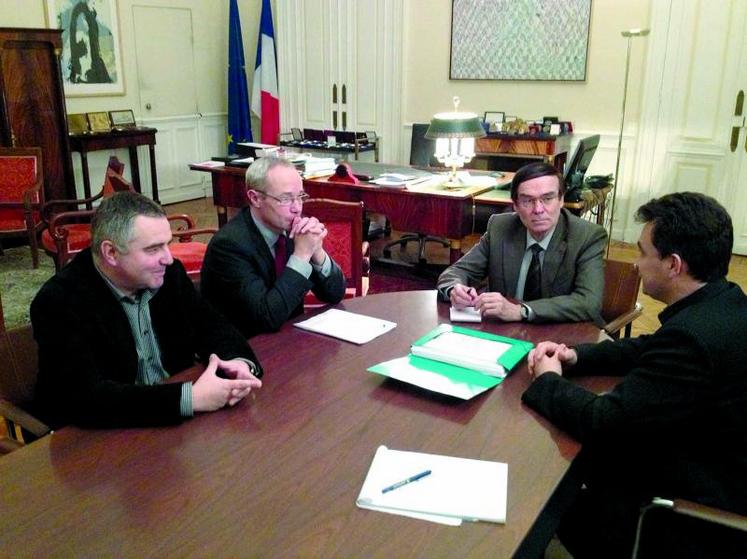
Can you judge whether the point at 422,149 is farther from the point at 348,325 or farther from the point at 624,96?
the point at 348,325

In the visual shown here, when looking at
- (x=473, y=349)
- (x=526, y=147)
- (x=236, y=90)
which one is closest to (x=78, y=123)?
(x=236, y=90)

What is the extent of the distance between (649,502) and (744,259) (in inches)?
179

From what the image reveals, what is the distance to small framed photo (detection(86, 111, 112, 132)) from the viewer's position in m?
6.19

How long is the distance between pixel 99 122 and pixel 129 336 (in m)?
5.29

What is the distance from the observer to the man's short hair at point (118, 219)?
5.28 ft

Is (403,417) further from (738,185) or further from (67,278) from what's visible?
(738,185)

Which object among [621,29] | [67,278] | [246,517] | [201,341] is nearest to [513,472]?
[246,517]

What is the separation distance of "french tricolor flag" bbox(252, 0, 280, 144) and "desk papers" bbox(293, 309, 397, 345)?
5.64 meters

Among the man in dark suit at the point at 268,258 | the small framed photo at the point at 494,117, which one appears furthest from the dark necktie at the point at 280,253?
the small framed photo at the point at 494,117

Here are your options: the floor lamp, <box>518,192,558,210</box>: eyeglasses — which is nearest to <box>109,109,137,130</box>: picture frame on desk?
the floor lamp

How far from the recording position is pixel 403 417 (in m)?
1.45

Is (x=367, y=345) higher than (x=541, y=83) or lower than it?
lower

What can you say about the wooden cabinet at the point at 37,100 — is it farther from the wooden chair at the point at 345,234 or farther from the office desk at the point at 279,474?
the office desk at the point at 279,474

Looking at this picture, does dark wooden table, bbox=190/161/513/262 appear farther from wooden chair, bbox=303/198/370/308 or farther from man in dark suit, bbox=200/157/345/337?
man in dark suit, bbox=200/157/345/337
